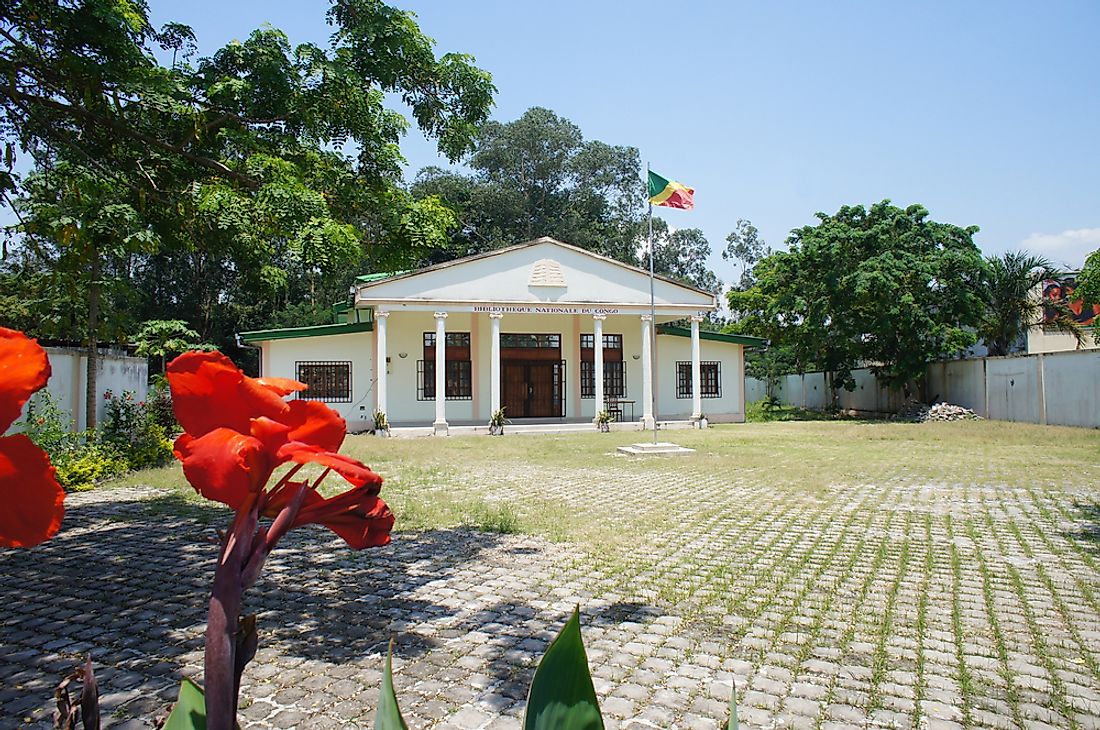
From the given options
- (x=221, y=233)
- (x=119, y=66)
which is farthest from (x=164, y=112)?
(x=221, y=233)

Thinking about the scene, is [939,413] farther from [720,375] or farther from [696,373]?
[696,373]

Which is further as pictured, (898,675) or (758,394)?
(758,394)

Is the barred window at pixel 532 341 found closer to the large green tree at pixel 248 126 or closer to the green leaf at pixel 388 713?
the large green tree at pixel 248 126

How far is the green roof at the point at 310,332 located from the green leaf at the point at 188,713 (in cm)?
2200

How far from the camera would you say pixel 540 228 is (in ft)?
140

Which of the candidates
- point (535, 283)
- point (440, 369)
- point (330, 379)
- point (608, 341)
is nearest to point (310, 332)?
point (330, 379)

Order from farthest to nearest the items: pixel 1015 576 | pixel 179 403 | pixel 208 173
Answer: pixel 208 173, pixel 1015 576, pixel 179 403

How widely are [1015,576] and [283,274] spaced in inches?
286

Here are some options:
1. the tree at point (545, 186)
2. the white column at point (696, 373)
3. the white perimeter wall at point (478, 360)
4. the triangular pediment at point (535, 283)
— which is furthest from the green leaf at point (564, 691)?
the tree at point (545, 186)

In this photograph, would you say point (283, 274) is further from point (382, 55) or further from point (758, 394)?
point (758, 394)

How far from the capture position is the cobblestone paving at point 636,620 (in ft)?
11.3

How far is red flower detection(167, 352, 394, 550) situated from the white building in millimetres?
20312

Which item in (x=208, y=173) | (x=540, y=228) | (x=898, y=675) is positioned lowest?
(x=898, y=675)

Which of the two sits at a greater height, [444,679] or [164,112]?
[164,112]
